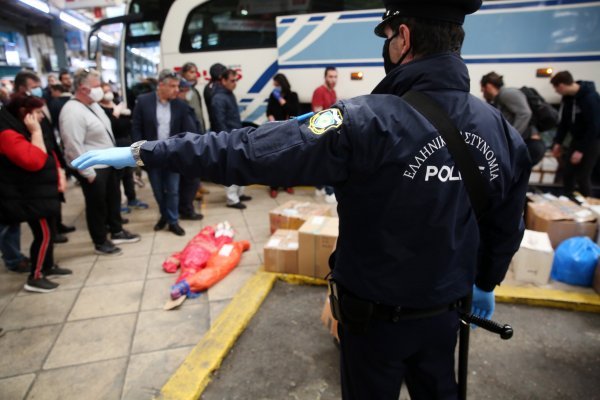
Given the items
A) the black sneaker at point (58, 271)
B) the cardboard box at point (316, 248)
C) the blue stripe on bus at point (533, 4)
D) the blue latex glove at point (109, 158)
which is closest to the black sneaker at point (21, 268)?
the black sneaker at point (58, 271)

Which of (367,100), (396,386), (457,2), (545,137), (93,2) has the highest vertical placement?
(93,2)

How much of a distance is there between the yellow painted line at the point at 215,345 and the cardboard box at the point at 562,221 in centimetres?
280

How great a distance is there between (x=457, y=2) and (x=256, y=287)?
2.65m

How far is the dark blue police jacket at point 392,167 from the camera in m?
1.06

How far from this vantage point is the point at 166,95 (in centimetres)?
419

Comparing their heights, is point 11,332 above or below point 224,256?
below

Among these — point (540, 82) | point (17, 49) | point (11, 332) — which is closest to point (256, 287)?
point (11, 332)

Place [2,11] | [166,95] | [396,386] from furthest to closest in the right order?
1. [2,11]
2. [166,95]
3. [396,386]

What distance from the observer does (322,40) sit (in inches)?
227

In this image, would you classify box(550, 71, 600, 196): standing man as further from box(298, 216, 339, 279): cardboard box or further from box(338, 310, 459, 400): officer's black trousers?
box(338, 310, 459, 400): officer's black trousers

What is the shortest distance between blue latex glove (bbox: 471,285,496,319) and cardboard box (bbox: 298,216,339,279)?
1.55 m

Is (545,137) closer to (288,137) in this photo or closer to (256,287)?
(256,287)

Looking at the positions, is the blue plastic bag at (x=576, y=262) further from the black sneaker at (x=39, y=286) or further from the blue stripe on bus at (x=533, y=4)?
the black sneaker at (x=39, y=286)

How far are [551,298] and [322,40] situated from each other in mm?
4621
